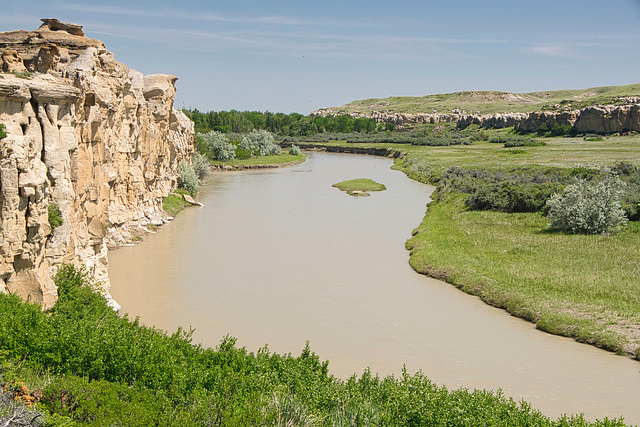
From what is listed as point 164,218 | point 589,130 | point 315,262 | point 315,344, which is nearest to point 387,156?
point 589,130

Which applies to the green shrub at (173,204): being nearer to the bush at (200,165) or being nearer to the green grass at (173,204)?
the green grass at (173,204)

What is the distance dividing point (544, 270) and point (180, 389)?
16.9 m

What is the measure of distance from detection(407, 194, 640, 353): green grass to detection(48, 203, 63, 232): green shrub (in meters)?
14.3

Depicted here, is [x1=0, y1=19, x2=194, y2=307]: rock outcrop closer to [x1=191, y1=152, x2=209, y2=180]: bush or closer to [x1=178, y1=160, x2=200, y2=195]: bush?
[x1=178, y1=160, x2=200, y2=195]: bush

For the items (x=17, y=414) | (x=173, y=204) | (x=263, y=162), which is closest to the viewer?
(x=17, y=414)

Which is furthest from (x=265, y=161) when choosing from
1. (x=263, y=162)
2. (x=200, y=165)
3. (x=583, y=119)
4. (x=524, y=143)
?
(x=583, y=119)

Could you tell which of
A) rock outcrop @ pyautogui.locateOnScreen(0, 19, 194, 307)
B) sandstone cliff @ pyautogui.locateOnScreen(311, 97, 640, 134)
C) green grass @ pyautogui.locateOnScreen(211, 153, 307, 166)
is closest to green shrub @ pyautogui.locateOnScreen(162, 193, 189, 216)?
rock outcrop @ pyautogui.locateOnScreen(0, 19, 194, 307)

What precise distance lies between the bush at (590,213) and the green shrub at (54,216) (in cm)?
2267

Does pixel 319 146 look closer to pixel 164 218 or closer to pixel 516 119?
pixel 516 119

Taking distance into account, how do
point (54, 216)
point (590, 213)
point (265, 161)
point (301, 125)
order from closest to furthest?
point (54, 216) → point (590, 213) → point (265, 161) → point (301, 125)

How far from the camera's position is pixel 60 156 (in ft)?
48.4

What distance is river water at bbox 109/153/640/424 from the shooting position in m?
15.1

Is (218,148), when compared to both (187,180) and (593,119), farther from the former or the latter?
(593,119)

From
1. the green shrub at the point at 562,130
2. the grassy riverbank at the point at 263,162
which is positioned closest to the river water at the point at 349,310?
the grassy riverbank at the point at 263,162
